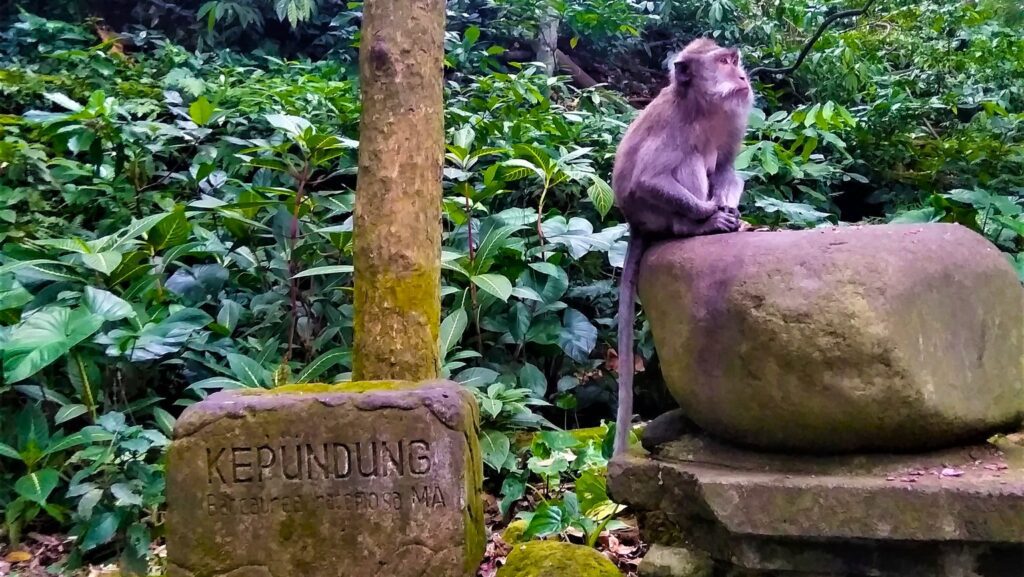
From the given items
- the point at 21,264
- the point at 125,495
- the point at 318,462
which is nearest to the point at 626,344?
the point at 318,462

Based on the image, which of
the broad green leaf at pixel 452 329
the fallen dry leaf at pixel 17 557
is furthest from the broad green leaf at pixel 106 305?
the broad green leaf at pixel 452 329

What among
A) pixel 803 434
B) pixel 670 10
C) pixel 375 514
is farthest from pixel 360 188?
pixel 670 10

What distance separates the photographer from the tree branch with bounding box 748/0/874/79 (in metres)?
5.67

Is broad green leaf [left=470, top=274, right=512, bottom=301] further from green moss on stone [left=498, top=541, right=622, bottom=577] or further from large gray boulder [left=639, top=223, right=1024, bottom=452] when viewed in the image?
large gray boulder [left=639, top=223, right=1024, bottom=452]

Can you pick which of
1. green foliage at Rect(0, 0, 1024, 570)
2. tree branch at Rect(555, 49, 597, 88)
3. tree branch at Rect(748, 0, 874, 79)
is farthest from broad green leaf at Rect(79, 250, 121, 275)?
tree branch at Rect(555, 49, 597, 88)

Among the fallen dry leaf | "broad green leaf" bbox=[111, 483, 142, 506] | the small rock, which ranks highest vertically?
the small rock

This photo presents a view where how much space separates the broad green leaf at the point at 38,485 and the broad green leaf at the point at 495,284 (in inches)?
74.9

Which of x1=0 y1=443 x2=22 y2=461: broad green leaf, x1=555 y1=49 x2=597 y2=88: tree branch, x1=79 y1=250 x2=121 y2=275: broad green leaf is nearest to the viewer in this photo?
x1=0 y1=443 x2=22 y2=461: broad green leaf

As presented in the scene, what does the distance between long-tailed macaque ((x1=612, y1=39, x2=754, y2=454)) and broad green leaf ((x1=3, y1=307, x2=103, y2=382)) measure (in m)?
2.08

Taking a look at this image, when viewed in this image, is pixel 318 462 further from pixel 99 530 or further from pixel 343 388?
pixel 99 530

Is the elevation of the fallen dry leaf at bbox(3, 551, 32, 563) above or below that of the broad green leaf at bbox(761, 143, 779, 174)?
below

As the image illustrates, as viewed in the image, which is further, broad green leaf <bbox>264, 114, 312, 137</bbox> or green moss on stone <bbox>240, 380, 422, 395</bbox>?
broad green leaf <bbox>264, 114, 312, 137</bbox>

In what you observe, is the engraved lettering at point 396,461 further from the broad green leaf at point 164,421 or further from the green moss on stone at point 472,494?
the broad green leaf at point 164,421

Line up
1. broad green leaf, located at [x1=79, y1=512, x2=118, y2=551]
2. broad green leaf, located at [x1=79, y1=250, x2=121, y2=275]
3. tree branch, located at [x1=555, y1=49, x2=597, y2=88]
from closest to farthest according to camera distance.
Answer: broad green leaf, located at [x1=79, y1=512, x2=118, y2=551]
broad green leaf, located at [x1=79, y1=250, x2=121, y2=275]
tree branch, located at [x1=555, y1=49, x2=597, y2=88]
